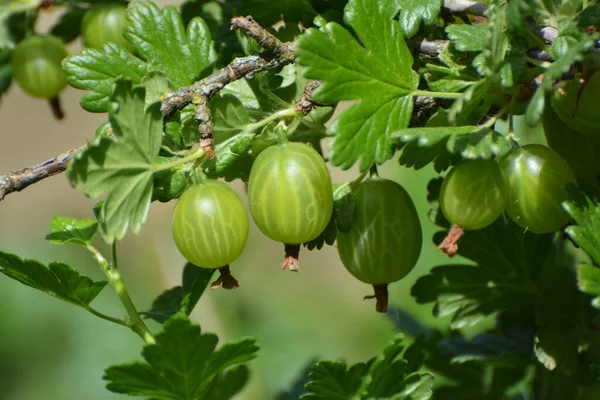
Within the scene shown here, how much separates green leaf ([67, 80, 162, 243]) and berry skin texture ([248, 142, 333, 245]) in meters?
0.09

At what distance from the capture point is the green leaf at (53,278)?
64 cm

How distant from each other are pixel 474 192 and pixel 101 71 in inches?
14.9

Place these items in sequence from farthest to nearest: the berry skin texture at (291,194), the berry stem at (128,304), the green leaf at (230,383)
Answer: the green leaf at (230,383)
the berry stem at (128,304)
the berry skin texture at (291,194)

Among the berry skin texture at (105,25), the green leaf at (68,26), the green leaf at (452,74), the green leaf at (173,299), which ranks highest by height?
the green leaf at (68,26)

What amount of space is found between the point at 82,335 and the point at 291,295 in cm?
54

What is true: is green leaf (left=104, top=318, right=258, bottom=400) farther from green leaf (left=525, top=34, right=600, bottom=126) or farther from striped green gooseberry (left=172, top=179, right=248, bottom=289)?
green leaf (left=525, top=34, right=600, bottom=126)

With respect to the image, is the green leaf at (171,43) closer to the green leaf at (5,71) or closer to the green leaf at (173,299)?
the green leaf at (173,299)

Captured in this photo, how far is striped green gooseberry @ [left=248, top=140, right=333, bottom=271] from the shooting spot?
564mm

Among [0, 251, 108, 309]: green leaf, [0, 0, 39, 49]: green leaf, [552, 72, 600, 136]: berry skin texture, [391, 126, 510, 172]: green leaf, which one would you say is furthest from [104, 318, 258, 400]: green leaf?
[0, 0, 39, 49]: green leaf

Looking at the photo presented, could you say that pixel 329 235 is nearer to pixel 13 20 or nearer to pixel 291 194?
pixel 291 194

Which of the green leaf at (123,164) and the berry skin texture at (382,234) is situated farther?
the berry skin texture at (382,234)

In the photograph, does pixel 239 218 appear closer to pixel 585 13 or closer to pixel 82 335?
pixel 585 13

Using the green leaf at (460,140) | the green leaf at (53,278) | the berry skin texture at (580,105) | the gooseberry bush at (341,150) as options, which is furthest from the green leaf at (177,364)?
the berry skin texture at (580,105)

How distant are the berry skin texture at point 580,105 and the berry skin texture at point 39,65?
58 centimetres
